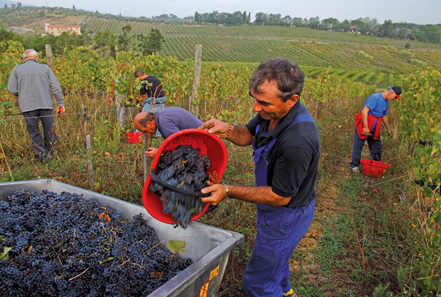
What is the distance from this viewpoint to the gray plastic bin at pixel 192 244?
1.58 meters

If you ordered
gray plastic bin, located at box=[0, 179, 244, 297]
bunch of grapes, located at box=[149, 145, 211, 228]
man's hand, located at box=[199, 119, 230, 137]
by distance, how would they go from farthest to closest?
man's hand, located at box=[199, 119, 230, 137] < bunch of grapes, located at box=[149, 145, 211, 228] < gray plastic bin, located at box=[0, 179, 244, 297]

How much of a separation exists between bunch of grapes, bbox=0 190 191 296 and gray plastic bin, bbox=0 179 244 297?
75 millimetres

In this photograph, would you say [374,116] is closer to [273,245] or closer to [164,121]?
[164,121]

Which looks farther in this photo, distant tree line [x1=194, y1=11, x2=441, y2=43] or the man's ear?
distant tree line [x1=194, y1=11, x2=441, y2=43]

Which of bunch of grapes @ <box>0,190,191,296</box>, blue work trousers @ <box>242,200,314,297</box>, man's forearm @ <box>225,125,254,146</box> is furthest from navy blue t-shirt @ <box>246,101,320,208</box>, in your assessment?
bunch of grapes @ <box>0,190,191,296</box>

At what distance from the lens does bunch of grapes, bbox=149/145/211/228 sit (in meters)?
1.80

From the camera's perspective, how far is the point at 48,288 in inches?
69.7

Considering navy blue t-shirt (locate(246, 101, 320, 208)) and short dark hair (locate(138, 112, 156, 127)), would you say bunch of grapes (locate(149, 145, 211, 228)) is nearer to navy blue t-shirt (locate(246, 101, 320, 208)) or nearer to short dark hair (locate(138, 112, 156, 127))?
navy blue t-shirt (locate(246, 101, 320, 208))

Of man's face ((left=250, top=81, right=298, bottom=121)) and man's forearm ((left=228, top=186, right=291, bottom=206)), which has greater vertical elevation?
man's face ((left=250, top=81, right=298, bottom=121))

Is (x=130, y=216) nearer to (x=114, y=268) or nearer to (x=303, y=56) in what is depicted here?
(x=114, y=268)

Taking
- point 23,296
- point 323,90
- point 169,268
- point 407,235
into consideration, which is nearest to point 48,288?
point 23,296

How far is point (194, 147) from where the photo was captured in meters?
2.13

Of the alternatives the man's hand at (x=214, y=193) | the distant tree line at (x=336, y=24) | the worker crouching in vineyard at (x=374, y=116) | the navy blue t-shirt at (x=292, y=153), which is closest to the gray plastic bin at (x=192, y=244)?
the man's hand at (x=214, y=193)

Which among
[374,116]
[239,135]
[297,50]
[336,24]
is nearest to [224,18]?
[336,24]
